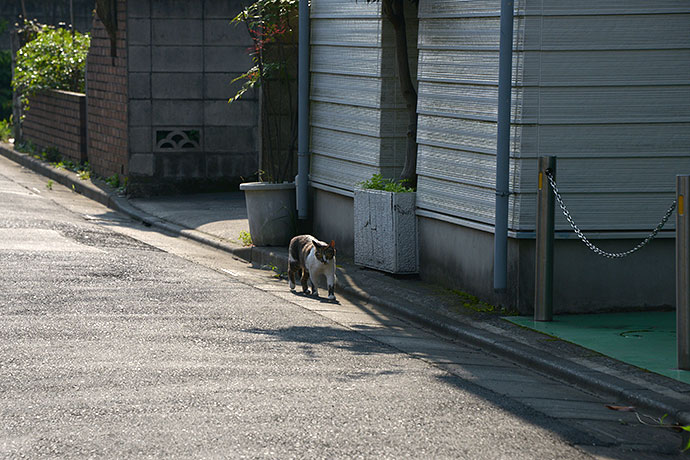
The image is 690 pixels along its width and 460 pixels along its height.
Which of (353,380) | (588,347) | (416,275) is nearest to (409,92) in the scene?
(416,275)

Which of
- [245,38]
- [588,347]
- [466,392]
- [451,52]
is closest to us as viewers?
[466,392]

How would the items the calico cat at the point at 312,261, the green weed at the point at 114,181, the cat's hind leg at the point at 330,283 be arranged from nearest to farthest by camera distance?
the calico cat at the point at 312,261 → the cat's hind leg at the point at 330,283 → the green weed at the point at 114,181

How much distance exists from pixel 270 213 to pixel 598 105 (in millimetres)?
4951

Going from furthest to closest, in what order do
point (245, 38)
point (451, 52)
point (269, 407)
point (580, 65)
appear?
1. point (245, 38)
2. point (451, 52)
3. point (580, 65)
4. point (269, 407)

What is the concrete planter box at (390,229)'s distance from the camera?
10.6 meters

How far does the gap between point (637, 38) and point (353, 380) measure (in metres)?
4.01

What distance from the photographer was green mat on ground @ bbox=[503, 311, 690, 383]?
7.62 meters

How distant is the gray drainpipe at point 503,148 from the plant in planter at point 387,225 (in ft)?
5.68

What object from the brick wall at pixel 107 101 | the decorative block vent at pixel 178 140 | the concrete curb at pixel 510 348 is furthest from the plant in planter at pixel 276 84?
the brick wall at pixel 107 101

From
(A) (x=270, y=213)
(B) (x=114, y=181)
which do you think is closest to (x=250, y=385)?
(A) (x=270, y=213)

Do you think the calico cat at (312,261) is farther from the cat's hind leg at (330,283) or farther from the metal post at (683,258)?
the metal post at (683,258)

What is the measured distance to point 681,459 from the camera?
5770mm

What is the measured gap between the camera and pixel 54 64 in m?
22.7

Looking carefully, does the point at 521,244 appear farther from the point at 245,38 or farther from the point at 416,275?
the point at 245,38
